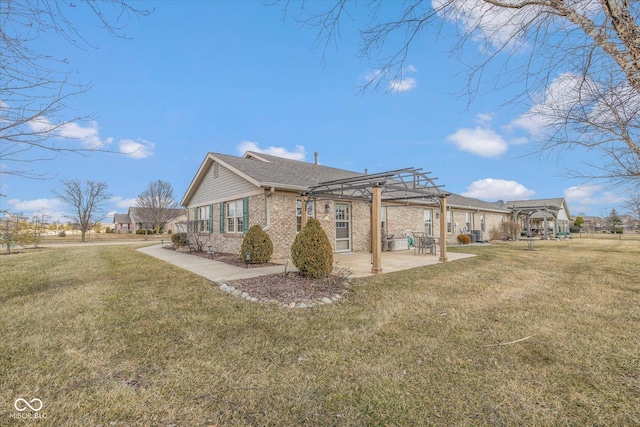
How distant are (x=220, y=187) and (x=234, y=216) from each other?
77.2 inches

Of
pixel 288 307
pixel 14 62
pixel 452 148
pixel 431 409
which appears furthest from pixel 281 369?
pixel 452 148

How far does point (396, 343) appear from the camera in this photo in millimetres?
3689

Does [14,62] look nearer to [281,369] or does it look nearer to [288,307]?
[281,369]

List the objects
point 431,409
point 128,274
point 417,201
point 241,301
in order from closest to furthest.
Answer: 1. point 431,409
2. point 241,301
3. point 128,274
4. point 417,201

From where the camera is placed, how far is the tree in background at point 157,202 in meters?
39.0

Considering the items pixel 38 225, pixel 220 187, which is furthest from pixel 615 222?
pixel 38 225

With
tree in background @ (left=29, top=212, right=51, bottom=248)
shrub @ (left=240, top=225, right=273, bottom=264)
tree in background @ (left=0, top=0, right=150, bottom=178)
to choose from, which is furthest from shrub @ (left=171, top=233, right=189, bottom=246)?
tree in background @ (left=0, top=0, right=150, bottom=178)

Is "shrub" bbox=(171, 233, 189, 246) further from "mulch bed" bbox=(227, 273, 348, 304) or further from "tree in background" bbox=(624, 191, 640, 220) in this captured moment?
"tree in background" bbox=(624, 191, 640, 220)

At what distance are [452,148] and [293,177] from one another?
258 inches

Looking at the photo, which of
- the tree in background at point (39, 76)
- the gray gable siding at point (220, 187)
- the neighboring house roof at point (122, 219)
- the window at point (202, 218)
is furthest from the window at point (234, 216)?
the neighboring house roof at point (122, 219)

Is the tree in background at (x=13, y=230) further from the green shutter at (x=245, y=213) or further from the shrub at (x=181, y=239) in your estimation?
the green shutter at (x=245, y=213)

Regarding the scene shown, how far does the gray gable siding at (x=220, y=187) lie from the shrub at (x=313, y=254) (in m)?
4.78

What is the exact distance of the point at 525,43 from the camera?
3240 millimetres

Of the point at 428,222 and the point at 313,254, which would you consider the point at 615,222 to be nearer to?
the point at 428,222
